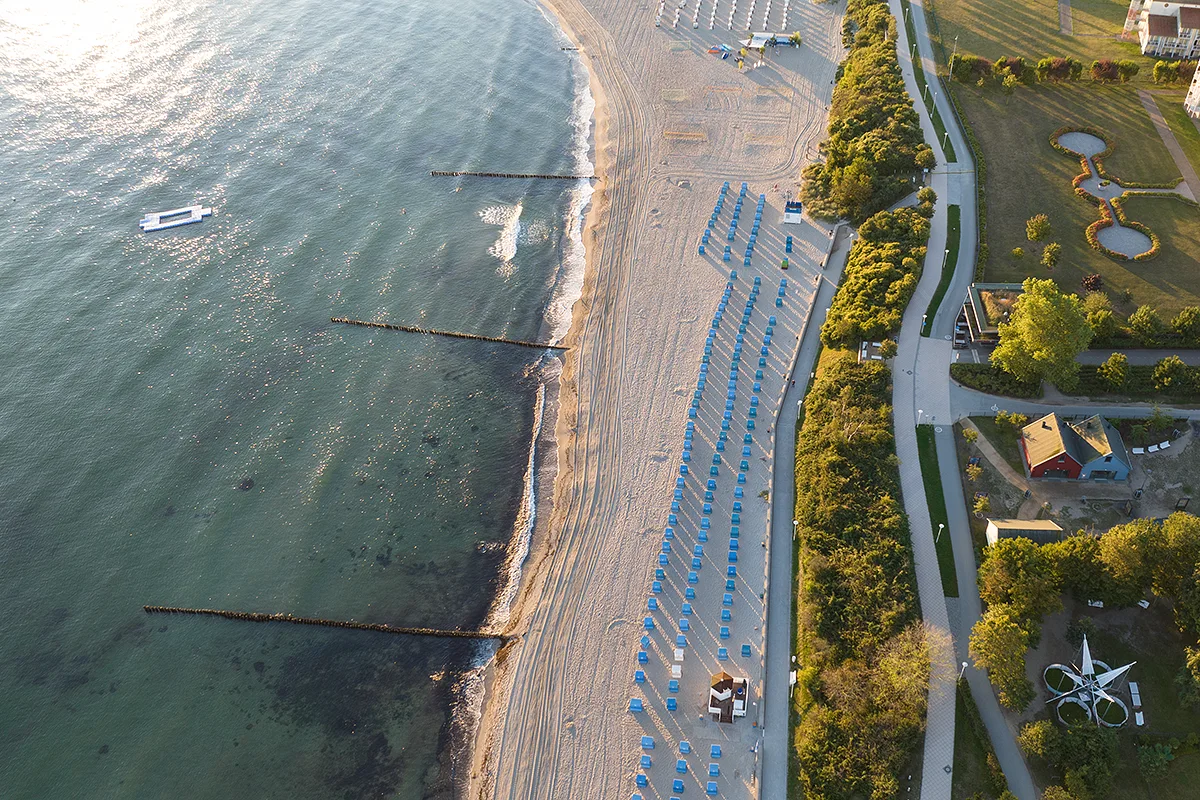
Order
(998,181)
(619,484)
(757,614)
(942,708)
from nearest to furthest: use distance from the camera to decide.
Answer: (942,708), (757,614), (619,484), (998,181)

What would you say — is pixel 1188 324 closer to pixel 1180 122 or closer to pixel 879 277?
pixel 879 277

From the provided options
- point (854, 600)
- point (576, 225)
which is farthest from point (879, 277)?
point (576, 225)

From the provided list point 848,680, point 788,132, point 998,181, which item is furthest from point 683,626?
point 788,132

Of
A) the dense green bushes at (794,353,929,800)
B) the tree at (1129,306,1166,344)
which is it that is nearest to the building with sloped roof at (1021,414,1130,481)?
the dense green bushes at (794,353,929,800)

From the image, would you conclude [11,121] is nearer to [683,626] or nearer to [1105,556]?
[683,626]

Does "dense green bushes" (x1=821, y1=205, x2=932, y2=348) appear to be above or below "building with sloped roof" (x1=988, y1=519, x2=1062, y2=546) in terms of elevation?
above

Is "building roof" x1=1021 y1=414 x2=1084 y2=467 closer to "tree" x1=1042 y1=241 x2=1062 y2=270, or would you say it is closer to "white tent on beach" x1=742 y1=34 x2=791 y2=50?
"tree" x1=1042 y1=241 x2=1062 y2=270
